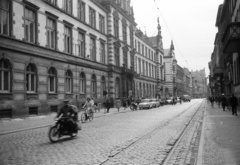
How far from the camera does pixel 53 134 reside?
34.7ft

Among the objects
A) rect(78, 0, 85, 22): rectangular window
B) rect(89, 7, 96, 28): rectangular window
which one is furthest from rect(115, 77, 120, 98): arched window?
rect(78, 0, 85, 22): rectangular window

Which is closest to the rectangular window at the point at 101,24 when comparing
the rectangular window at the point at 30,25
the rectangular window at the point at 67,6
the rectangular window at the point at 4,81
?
the rectangular window at the point at 67,6

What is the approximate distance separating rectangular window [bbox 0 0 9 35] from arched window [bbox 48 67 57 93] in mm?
6290

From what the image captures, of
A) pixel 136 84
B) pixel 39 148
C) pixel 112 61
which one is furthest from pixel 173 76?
pixel 39 148

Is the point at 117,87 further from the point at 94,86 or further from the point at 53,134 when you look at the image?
the point at 53,134

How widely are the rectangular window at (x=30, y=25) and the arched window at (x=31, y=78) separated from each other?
2313 mm

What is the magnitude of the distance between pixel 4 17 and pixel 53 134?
13.2 meters

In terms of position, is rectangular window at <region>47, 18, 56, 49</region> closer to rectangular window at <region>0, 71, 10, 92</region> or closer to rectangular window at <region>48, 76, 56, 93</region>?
rectangular window at <region>48, 76, 56, 93</region>

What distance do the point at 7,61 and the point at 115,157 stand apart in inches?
598

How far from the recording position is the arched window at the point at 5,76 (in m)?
19.5

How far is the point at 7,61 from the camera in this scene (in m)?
20.0

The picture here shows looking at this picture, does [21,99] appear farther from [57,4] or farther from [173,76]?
[173,76]

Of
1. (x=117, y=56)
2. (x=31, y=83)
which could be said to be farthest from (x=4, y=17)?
(x=117, y=56)

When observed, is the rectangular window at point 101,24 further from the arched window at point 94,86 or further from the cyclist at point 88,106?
the cyclist at point 88,106
